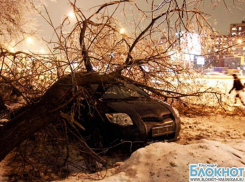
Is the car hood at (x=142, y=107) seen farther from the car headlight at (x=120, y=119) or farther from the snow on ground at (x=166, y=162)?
the snow on ground at (x=166, y=162)

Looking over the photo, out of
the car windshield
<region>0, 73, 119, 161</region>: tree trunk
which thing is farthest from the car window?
<region>0, 73, 119, 161</region>: tree trunk

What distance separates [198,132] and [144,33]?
129 inches

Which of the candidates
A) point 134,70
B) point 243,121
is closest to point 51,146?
point 134,70

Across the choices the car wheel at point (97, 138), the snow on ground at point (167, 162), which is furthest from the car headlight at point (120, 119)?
the snow on ground at point (167, 162)

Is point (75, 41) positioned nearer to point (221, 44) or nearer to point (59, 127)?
point (59, 127)

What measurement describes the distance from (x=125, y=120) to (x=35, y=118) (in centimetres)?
167

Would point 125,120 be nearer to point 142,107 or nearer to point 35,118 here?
point 142,107

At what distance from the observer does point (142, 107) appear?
5.01 m

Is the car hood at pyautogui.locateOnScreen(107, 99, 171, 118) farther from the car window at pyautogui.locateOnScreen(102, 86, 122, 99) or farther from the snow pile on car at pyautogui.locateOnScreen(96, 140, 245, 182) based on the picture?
the snow pile on car at pyautogui.locateOnScreen(96, 140, 245, 182)

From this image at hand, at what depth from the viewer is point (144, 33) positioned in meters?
4.75

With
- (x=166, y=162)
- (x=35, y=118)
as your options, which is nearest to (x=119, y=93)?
(x=35, y=118)

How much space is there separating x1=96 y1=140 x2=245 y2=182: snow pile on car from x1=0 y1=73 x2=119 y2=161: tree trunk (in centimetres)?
123

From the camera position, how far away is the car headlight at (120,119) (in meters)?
4.63

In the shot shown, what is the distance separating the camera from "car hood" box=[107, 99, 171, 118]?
4.81 m
